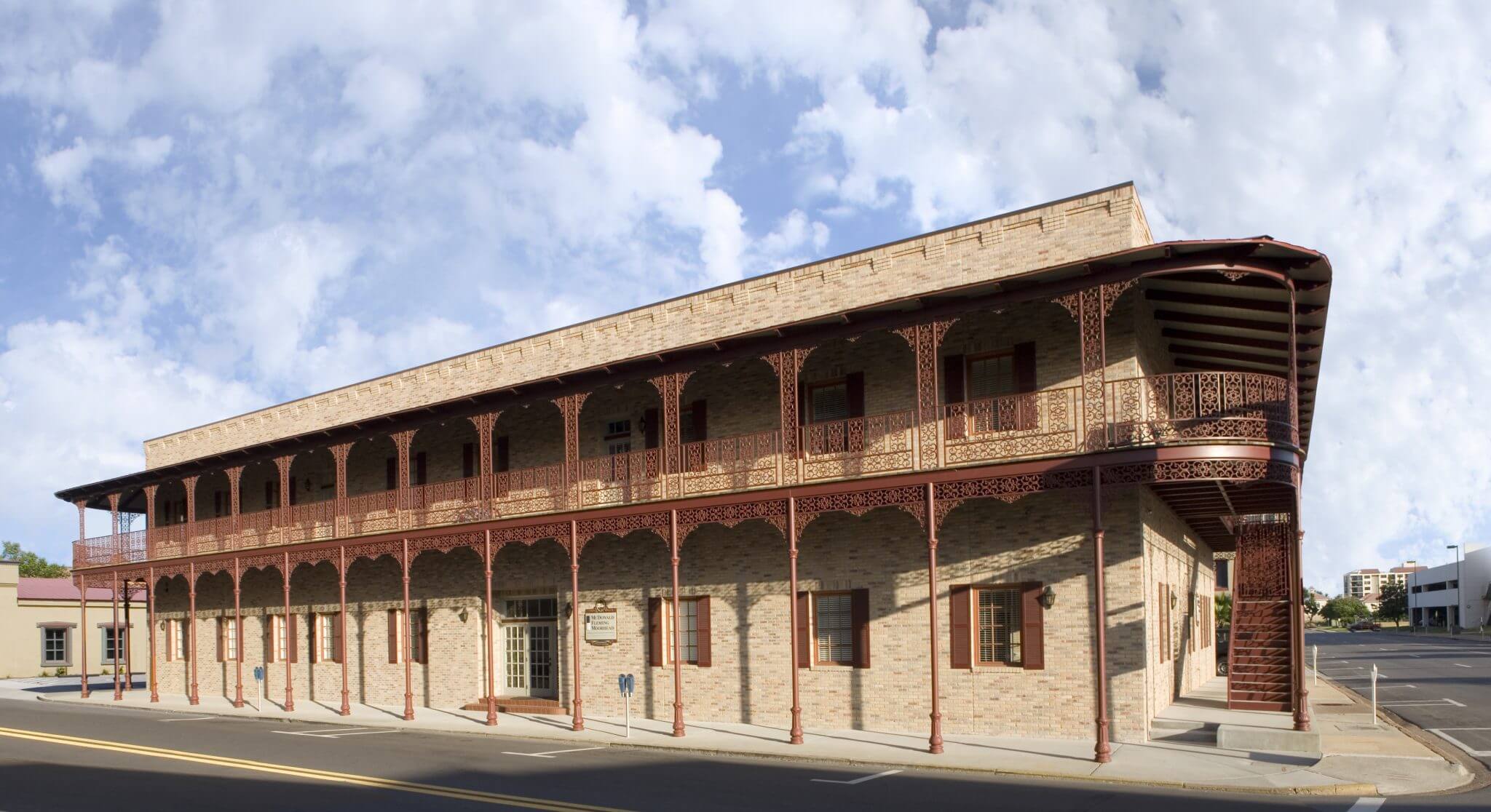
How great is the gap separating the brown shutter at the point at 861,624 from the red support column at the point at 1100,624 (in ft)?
14.0

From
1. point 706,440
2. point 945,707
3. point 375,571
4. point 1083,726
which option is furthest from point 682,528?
point 375,571

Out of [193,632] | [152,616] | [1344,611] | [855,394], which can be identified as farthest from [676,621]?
[1344,611]

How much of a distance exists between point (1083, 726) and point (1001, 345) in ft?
20.7

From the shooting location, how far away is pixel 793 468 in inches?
829

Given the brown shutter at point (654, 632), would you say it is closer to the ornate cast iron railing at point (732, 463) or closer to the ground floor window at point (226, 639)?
the ornate cast iron railing at point (732, 463)

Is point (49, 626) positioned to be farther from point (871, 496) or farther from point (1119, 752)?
point (1119, 752)

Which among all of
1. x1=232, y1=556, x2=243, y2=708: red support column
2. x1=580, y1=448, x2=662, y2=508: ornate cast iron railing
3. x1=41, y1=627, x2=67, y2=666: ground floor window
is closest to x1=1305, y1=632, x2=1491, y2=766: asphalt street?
x1=580, y1=448, x2=662, y2=508: ornate cast iron railing

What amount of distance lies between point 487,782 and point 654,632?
8.79 metres

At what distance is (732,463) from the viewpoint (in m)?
22.1

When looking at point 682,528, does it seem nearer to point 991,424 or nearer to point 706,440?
point 706,440

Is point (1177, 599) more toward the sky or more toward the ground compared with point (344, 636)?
A: more toward the sky

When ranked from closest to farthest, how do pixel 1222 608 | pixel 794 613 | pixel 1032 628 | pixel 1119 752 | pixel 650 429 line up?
pixel 1119 752 → pixel 1032 628 → pixel 794 613 → pixel 650 429 → pixel 1222 608

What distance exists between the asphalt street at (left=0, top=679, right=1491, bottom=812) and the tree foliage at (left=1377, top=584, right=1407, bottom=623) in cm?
13959

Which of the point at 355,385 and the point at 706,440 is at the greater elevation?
the point at 355,385
